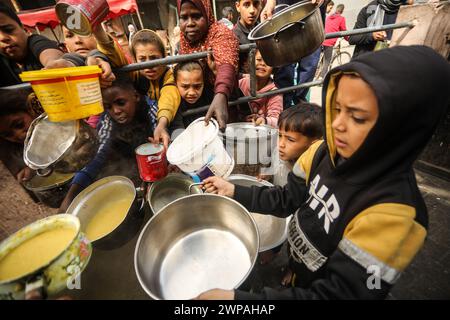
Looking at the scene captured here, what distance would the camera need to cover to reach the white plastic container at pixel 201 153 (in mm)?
1351

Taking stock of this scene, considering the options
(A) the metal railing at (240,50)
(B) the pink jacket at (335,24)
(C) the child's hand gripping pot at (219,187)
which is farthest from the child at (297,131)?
(B) the pink jacket at (335,24)

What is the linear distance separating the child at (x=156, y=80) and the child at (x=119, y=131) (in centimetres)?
13

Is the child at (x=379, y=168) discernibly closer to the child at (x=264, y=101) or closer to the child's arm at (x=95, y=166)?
the child at (x=264, y=101)

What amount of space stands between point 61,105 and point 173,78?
1100mm

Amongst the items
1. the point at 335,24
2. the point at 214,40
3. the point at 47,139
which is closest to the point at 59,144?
the point at 47,139

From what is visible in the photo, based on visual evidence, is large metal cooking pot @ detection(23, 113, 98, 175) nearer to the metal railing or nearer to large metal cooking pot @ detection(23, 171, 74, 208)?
the metal railing

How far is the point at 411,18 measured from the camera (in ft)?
9.15

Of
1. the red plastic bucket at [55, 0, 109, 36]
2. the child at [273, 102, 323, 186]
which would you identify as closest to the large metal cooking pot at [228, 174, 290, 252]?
the child at [273, 102, 323, 186]

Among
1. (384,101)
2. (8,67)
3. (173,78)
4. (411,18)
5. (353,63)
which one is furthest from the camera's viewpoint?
(411,18)

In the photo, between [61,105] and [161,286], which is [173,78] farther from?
[161,286]

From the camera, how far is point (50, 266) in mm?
919
